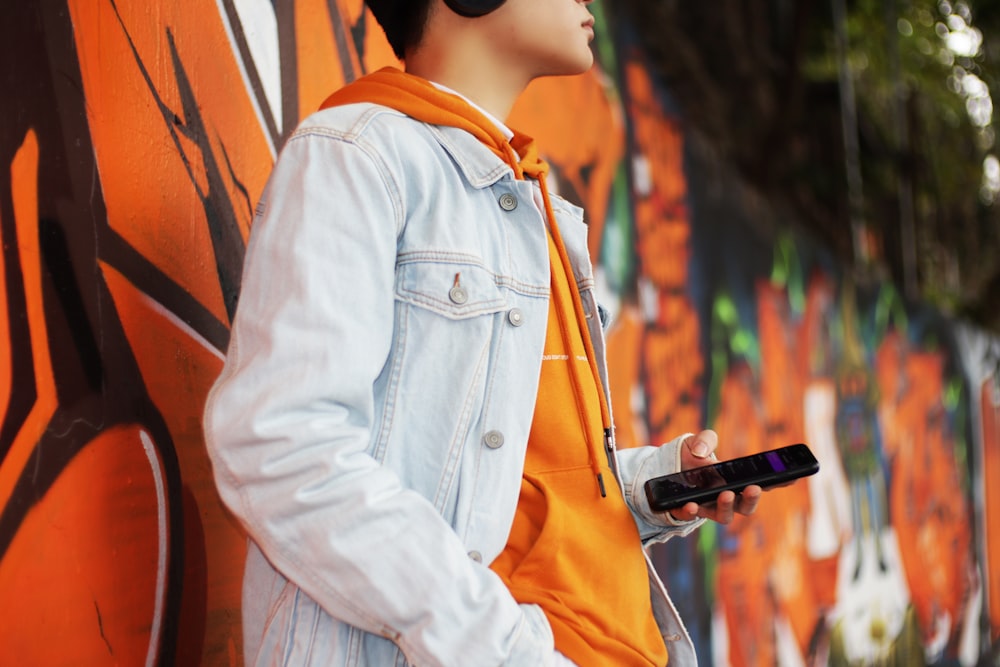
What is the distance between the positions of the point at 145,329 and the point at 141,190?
240 millimetres

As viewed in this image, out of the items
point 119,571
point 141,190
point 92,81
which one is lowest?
point 119,571

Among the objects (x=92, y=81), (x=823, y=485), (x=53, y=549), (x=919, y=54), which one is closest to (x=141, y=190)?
(x=92, y=81)

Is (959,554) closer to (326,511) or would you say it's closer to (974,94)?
(974,94)

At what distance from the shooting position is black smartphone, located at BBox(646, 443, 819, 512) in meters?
1.56

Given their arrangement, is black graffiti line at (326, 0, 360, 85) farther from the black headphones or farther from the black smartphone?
the black smartphone

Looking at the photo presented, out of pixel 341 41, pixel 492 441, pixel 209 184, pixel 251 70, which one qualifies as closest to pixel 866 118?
pixel 341 41

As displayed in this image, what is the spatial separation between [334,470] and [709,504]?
0.65 metres

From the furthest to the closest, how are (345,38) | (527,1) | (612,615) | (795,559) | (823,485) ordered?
(823,485)
(795,559)
(345,38)
(527,1)
(612,615)

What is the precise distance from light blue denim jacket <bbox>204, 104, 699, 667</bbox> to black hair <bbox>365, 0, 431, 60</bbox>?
0.31 metres

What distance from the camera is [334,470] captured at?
1.20 metres

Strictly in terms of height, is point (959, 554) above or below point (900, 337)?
below

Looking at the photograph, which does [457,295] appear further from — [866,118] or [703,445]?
[866,118]

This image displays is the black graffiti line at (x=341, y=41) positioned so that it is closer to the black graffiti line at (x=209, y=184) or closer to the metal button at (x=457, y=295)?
the black graffiti line at (x=209, y=184)

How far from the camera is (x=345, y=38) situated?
8.66ft
